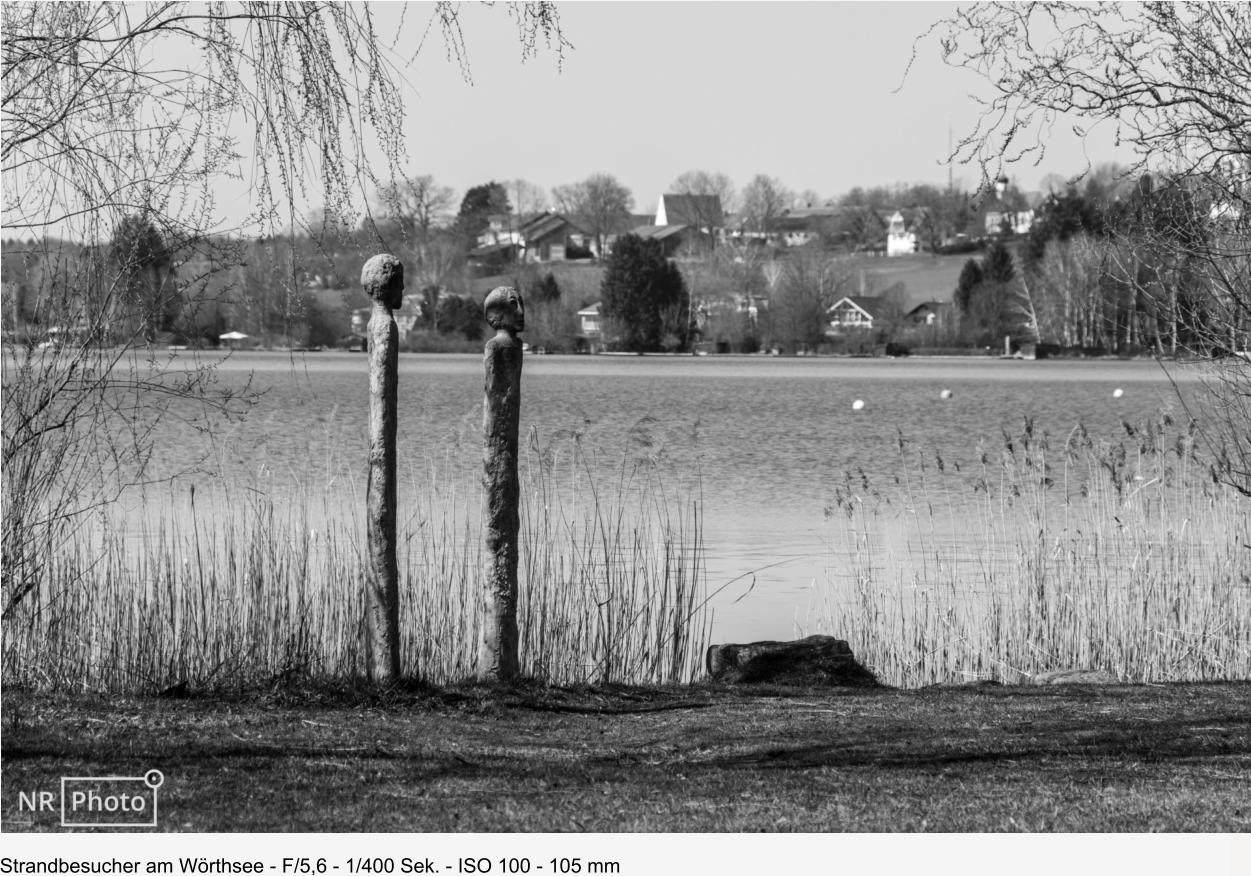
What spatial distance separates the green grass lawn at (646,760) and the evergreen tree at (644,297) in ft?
322

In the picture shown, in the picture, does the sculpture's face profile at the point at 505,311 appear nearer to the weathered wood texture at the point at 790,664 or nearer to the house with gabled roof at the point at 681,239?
the weathered wood texture at the point at 790,664

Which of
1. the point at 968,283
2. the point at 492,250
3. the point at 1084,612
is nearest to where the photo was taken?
the point at 1084,612

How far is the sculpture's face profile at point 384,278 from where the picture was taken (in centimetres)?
912

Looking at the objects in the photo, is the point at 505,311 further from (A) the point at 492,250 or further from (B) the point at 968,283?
(A) the point at 492,250

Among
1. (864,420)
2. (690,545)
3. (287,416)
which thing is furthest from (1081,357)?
(690,545)

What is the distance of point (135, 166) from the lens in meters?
8.66

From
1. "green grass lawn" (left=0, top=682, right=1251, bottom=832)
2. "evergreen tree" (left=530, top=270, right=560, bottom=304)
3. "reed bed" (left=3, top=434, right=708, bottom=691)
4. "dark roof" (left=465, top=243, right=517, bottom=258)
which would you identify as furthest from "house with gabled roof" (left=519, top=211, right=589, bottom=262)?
"green grass lawn" (left=0, top=682, right=1251, bottom=832)

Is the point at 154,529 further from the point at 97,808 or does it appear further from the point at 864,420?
the point at 864,420

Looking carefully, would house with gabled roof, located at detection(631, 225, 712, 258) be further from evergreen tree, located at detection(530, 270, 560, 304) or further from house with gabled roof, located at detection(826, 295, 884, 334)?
evergreen tree, located at detection(530, 270, 560, 304)

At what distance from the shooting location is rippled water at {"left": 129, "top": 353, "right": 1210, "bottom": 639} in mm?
17203

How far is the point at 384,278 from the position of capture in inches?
360

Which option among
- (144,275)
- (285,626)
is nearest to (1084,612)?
(285,626)

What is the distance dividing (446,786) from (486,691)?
2.68 metres

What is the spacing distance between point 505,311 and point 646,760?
3.41 m
